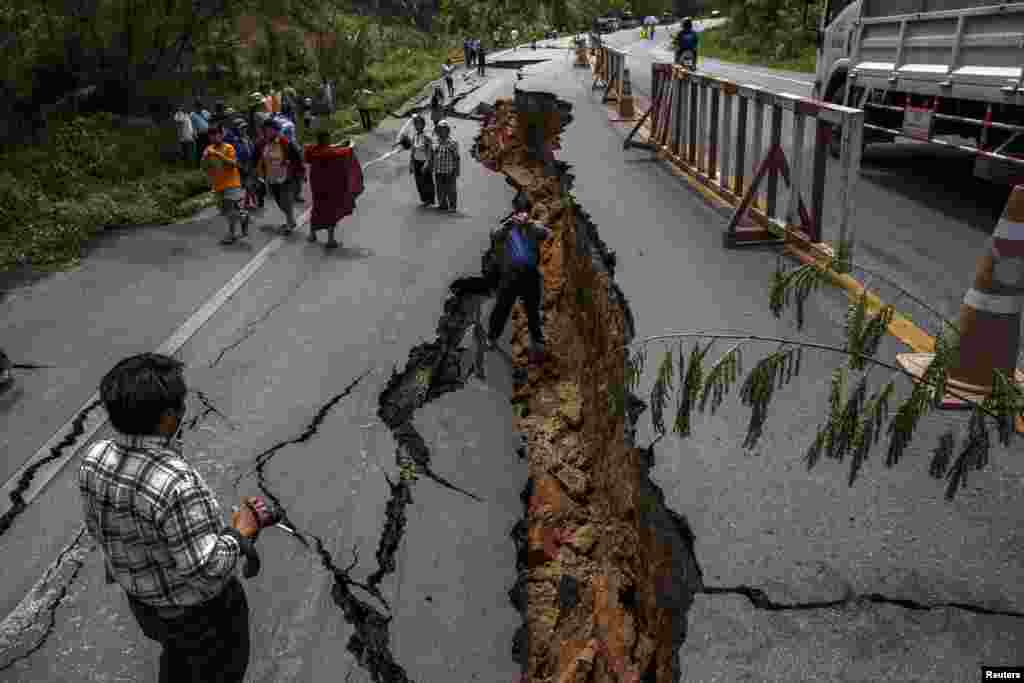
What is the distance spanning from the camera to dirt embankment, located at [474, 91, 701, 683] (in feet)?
12.2

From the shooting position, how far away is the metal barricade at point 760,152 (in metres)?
6.70

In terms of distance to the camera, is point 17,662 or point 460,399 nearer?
point 17,662

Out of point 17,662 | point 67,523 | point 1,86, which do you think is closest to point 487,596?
point 17,662

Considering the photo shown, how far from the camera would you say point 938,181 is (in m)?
10.8

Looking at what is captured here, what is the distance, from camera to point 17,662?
3.58 meters

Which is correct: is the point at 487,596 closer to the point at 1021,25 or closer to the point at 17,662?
the point at 17,662

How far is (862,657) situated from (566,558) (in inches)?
81.1

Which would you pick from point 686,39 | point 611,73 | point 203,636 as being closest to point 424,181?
point 203,636

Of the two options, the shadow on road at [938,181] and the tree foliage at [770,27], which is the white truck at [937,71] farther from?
the tree foliage at [770,27]

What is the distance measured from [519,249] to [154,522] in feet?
15.7

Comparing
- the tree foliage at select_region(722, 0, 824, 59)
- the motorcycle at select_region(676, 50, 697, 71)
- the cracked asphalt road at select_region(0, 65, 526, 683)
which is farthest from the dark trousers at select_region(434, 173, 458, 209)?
the tree foliage at select_region(722, 0, 824, 59)

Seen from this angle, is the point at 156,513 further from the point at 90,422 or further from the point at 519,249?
the point at 519,249

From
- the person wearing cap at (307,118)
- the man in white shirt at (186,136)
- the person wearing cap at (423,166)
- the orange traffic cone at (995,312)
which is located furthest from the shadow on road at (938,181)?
the person wearing cap at (307,118)

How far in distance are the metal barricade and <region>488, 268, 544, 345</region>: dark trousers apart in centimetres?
231
